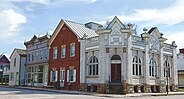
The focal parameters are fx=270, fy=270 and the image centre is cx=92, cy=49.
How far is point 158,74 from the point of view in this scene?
36.0 m

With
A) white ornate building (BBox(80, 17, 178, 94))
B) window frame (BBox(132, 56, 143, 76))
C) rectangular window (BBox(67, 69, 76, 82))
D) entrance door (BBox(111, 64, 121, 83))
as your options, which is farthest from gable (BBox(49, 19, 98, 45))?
window frame (BBox(132, 56, 143, 76))

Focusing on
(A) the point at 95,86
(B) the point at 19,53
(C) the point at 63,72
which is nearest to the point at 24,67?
(B) the point at 19,53

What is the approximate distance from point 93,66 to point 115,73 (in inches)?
132

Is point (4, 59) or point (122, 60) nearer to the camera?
point (122, 60)

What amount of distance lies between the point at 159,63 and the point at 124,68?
7747 millimetres

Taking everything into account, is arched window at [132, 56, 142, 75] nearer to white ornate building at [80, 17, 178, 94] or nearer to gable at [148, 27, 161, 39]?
white ornate building at [80, 17, 178, 94]

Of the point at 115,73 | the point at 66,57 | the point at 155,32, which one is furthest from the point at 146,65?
the point at 66,57

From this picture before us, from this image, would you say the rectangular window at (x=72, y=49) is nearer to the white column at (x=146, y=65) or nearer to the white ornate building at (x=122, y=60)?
the white ornate building at (x=122, y=60)

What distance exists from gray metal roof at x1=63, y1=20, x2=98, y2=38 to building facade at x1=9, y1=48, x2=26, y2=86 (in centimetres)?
1553

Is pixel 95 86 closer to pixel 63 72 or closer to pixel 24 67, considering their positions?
pixel 63 72

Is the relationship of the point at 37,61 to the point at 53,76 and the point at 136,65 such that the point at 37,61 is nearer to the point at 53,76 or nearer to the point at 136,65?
the point at 53,76

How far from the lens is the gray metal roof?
3636 cm

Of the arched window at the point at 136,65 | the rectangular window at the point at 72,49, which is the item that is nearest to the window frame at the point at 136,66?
the arched window at the point at 136,65

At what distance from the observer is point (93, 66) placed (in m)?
33.2
